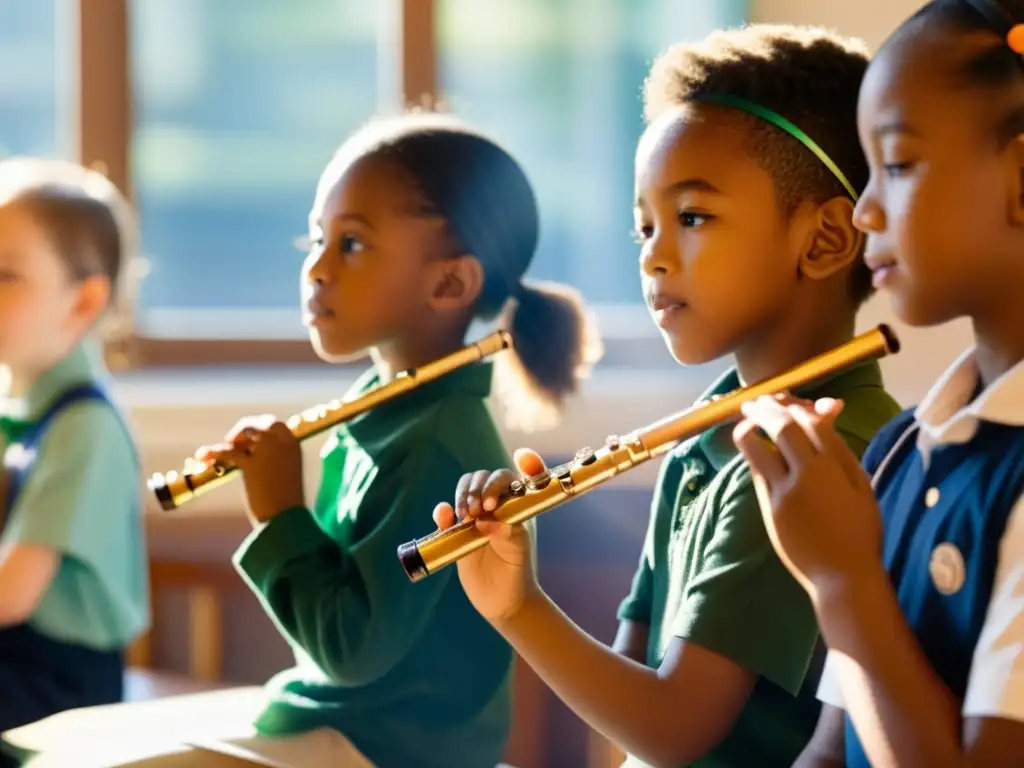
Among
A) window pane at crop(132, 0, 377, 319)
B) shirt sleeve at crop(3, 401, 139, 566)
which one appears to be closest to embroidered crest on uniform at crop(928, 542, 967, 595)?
shirt sleeve at crop(3, 401, 139, 566)

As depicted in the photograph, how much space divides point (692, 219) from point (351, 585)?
339 millimetres

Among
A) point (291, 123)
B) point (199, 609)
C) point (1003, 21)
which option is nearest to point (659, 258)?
point (1003, 21)

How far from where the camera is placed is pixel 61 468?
1238 mm

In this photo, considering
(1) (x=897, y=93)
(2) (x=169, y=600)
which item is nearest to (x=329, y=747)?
(1) (x=897, y=93)

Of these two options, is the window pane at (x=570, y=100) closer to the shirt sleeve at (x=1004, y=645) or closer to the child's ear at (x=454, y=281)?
the child's ear at (x=454, y=281)

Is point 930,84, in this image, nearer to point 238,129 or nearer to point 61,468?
point 61,468

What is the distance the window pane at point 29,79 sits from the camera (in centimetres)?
176

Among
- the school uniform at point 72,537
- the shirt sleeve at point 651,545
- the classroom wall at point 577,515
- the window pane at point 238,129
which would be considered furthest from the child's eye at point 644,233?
the window pane at point 238,129

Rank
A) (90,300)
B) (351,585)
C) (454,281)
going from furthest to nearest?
(90,300) → (454,281) → (351,585)

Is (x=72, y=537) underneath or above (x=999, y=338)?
underneath

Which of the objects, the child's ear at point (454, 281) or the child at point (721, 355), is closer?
the child at point (721, 355)

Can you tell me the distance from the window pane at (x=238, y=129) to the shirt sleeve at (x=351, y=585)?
2.81 feet

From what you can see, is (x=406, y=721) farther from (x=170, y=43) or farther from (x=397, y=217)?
(x=170, y=43)

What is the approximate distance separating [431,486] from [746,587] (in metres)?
0.28
